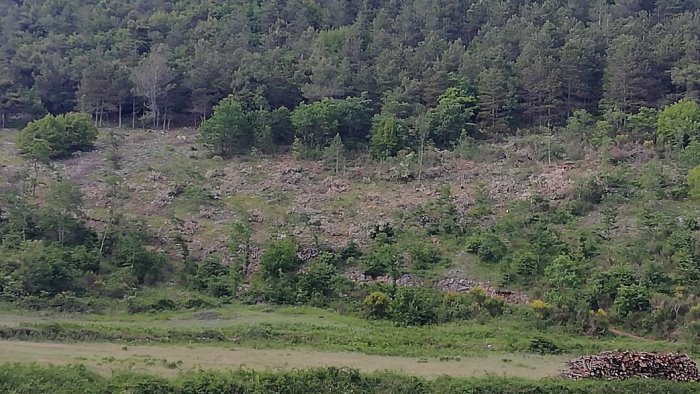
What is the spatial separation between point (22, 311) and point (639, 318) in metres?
16.5

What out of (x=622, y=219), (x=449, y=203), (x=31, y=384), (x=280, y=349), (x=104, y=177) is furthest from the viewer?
(x=104, y=177)

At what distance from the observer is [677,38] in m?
35.8

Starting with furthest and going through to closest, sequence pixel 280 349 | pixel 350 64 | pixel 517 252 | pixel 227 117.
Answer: pixel 350 64
pixel 227 117
pixel 517 252
pixel 280 349

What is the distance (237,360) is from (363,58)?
88.2 ft

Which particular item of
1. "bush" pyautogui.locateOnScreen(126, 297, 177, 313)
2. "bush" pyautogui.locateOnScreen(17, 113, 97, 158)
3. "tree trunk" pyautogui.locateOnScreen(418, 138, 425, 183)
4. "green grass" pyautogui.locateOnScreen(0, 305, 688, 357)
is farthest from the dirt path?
"bush" pyautogui.locateOnScreen(17, 113, 97, 158)

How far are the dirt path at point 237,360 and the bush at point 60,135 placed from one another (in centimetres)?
1693

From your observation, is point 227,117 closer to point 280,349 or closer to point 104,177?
point 104,177

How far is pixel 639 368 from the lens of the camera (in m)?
16.8

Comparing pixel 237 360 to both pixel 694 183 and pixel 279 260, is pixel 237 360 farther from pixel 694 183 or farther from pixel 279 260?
pixel 694 183

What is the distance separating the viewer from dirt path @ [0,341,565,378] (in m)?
16.5

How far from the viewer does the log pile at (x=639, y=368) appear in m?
16.7

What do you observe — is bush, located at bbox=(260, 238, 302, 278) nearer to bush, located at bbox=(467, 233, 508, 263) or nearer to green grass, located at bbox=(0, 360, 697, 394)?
bush, located at bbox=(467, 233, 508, 263)

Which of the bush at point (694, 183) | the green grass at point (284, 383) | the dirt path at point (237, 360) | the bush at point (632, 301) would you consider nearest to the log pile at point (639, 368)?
the green grass at point (284, 383)

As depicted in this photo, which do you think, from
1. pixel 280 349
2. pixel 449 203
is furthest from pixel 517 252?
pixel 280 349
